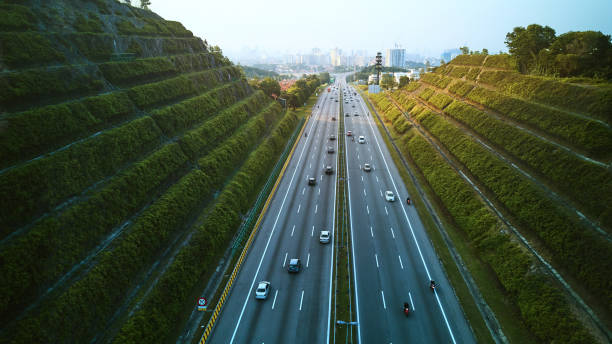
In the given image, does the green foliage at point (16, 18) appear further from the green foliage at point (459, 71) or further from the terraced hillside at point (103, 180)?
the green foliage at point (459, 71)

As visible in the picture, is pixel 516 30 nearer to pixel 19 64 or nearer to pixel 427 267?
pixel 427 267

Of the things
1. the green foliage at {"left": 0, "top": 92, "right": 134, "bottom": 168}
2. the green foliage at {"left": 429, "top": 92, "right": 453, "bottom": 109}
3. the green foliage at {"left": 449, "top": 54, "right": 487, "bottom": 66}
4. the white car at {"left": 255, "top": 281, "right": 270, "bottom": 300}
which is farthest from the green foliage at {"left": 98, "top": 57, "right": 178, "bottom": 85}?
the green foliage at {"left": 449, "top": 54, "right": 487, "bottom": 66}

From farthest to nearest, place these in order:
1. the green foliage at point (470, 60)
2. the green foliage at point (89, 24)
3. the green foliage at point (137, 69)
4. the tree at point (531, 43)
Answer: the green foliage at point (470, 60) → the tree at point (531, 43) → the green foliage at point (89, 24) → the green foliage at point (137, 69)

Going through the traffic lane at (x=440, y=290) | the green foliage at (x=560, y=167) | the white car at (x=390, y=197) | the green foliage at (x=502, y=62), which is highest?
the green foliage at (x=502, y=62)

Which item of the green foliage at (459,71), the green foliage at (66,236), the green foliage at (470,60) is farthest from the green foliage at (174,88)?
the green foliage at (470,60)

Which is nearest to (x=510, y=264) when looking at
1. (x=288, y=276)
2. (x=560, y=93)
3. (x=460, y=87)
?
(x=288, y=276)

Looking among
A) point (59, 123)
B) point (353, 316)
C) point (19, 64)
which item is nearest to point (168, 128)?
point (59, 123)

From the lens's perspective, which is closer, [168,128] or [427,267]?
[427,267]
